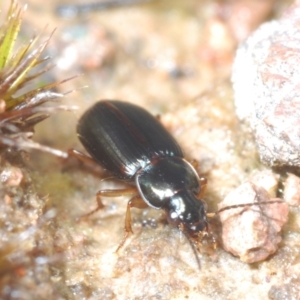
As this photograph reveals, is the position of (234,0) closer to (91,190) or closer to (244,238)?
(91,190)

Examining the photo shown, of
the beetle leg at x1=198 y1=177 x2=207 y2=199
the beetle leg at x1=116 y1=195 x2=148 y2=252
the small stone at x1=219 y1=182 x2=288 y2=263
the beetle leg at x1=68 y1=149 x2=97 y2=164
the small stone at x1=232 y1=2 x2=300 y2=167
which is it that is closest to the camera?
the small stone at x1=219 y1=182 x2=288 y2=263

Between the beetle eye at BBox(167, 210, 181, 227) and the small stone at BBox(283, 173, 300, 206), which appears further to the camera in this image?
the small stone at BBox(283, 173, 300, 206)

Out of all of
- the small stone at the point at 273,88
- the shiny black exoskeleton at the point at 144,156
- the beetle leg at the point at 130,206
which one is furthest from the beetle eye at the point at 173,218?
the small stone at the point at 273,88

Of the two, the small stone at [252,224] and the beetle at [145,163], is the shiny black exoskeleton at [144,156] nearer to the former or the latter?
the beetle at [145,163]

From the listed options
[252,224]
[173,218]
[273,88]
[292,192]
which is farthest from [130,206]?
[273,88]

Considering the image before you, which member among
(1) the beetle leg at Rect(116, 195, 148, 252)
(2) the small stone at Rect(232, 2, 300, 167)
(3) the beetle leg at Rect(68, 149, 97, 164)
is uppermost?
(2) the small stone at Rect(232, 2, 300, 167)

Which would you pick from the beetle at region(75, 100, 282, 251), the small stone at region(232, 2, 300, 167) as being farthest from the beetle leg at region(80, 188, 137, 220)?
the small stone at region(232, 2, 300, 167)

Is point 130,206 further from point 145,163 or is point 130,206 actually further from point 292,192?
point 292,192

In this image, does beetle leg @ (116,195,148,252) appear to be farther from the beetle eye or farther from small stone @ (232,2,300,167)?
small stone @ (232,2,300,167)
